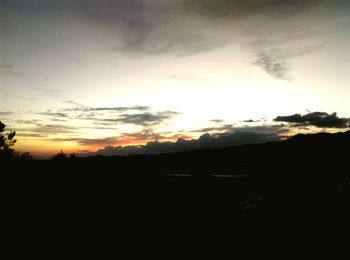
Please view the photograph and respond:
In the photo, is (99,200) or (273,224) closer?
(273,224)

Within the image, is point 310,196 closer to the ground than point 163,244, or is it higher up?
higher up

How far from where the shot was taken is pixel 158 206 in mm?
22000

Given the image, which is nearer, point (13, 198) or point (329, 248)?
point (329, 248)

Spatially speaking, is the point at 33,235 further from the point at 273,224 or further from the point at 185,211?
the point at 273,224

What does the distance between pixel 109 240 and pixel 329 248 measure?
8.98 meters

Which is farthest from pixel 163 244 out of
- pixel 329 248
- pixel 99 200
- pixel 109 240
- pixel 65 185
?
pixel 65 185

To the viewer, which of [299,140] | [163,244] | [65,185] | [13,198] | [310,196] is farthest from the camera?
[299,140]

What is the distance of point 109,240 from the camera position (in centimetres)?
1399

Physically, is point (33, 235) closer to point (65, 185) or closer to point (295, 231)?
point (295, 231)

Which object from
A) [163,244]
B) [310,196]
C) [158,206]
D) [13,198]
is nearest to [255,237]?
[163,244]

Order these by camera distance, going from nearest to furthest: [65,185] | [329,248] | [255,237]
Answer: [329,248] < [255,237] < [65,185]

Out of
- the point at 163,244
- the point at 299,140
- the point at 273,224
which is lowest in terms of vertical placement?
the point at 163,244

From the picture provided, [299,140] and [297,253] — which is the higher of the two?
[299,140]

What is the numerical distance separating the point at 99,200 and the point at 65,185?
32.2 feet
